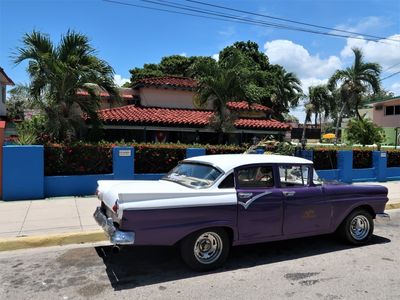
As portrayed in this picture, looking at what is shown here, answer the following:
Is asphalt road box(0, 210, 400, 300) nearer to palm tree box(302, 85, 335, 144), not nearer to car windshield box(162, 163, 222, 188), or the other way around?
car windshield box(162, 163, 222, 188)

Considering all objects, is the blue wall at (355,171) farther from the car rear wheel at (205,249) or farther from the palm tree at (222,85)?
the car rear wheel at (205,249)

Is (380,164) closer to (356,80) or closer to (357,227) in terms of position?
(357,227)

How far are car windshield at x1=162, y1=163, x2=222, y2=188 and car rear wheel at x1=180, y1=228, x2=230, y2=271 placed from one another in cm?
69

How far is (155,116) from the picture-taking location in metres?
18.9

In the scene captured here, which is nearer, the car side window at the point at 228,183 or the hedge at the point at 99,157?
the car side window at the point at 228,183

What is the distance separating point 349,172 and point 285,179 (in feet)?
32.9

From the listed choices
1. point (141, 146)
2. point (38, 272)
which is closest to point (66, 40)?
point (141, 146)

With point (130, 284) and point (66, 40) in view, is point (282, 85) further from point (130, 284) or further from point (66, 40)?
point (130, 284)

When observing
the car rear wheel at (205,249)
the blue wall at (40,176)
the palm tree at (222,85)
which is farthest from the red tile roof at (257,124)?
the car rear wheel at (205,249)

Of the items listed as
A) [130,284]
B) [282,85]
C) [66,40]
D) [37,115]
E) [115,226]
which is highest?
[282,85]

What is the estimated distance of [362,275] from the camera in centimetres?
536

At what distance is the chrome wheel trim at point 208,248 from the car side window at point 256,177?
84 centimetres

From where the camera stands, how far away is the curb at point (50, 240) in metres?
6.52

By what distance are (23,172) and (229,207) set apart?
658cm
